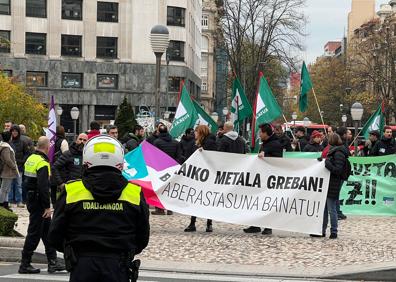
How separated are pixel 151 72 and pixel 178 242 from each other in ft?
170

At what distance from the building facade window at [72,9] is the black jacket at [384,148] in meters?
47.2

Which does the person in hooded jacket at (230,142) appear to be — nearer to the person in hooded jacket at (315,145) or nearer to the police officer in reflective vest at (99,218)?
the person in hooded jacket at (315,145)

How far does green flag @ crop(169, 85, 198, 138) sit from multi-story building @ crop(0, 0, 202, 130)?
4119cm

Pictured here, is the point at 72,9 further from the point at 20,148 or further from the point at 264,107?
the point at 264,107

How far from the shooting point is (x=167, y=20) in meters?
65.8

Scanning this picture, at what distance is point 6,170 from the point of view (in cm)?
1811

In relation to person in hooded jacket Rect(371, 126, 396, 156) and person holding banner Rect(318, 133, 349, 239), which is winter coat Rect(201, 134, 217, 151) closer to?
person holding banner Rect(318, 133, 349, 239)

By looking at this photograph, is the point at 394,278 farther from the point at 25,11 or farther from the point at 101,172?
the point at 25,11

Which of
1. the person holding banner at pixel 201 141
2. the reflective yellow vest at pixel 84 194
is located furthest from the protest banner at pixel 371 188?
the reflective yellow vest at pixel 84 194

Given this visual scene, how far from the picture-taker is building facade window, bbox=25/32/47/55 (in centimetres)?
6291

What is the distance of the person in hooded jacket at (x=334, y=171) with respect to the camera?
46.2 feet

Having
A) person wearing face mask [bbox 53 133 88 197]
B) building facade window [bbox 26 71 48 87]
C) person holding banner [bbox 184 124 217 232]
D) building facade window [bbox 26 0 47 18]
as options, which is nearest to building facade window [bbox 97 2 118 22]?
building facade window [bbox 26 0 47 18]

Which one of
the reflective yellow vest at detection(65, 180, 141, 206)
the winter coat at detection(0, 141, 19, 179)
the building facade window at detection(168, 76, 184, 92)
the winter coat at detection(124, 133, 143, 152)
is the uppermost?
the building facade window at detection(168, 76, 184, 92)

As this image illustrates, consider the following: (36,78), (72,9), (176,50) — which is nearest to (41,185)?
(36,78)
